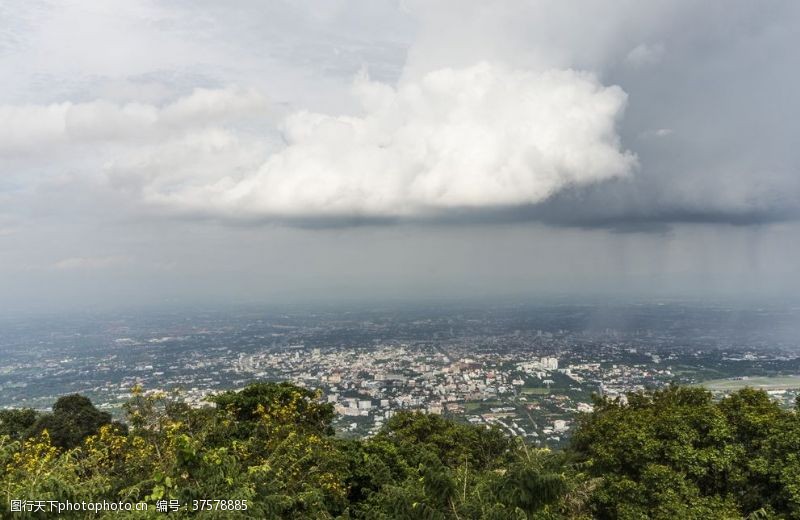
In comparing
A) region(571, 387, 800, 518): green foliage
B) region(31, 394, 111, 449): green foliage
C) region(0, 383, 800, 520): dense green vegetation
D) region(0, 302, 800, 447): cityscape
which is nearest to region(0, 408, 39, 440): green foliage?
region(31, 394, 111, 449): green foliage

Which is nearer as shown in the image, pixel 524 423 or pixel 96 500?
pixel 96 500

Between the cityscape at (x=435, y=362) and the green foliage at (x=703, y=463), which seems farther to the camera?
the cityscape at (x=435, y=362)

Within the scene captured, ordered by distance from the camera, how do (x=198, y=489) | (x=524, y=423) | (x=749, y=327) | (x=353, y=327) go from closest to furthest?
(x=198, y=489)
(x=524, y=423)
(x=749, y=327)
(x=353, y=327)

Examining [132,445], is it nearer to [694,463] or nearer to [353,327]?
[694,463]

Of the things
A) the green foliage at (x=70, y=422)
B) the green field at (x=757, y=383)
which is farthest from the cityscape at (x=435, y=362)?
the green foliage at (x=70, y=422)

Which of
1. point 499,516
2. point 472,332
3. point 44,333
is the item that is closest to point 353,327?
point 472,332

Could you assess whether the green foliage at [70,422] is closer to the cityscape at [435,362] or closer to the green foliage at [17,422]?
the green foliage at [17,422]

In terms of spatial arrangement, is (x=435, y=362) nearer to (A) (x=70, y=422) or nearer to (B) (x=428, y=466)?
(A) (x=70, y=422)
